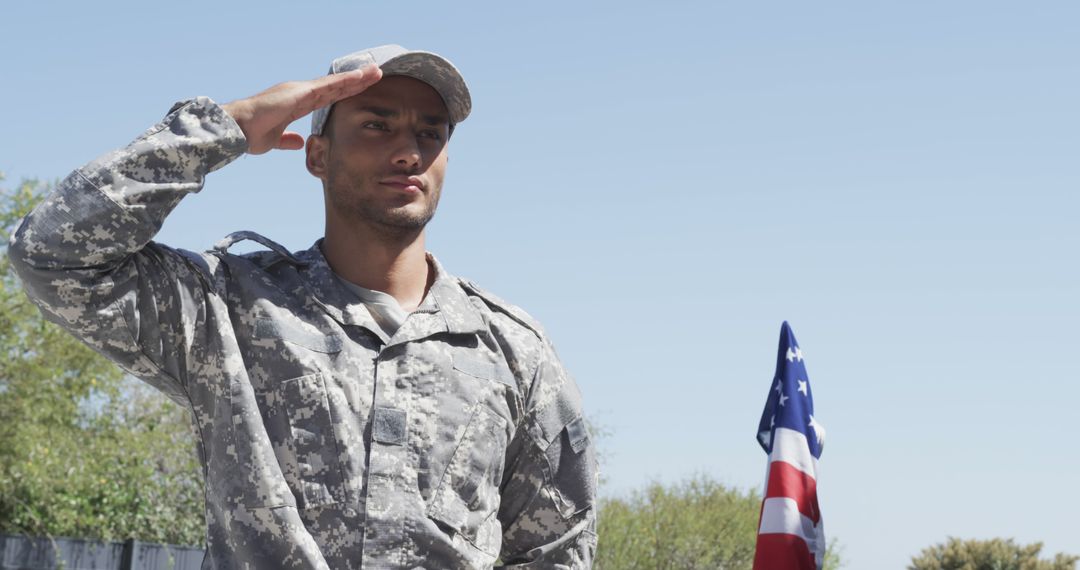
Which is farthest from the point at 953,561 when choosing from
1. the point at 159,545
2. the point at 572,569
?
the point at 572,569

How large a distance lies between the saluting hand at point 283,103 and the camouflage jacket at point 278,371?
0.20 feet

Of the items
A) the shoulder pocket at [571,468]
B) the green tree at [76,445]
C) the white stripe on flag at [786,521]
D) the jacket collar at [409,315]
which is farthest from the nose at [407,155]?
the green tree at [76,445]

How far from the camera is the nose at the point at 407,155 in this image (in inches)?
119

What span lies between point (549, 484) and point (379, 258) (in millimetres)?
711

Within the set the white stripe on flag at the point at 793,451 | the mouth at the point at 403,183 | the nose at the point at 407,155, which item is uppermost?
the white stripe on flag at the point at 793,451

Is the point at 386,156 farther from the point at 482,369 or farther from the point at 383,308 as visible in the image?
the point at 482,369

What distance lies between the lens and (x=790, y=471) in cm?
864

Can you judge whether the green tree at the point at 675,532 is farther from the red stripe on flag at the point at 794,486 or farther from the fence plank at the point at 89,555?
the red stripe on flag at the point at 794,486

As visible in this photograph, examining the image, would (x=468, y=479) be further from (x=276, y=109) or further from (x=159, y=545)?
(x=159, y=545)

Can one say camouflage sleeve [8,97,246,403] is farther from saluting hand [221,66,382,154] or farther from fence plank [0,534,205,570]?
fence plank [0,534,205,570]

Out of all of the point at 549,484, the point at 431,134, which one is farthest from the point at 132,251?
the point at 549,484

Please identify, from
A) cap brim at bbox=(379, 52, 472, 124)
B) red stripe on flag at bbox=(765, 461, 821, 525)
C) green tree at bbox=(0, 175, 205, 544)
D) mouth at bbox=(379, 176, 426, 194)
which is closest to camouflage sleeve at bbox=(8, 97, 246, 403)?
mouth at bbox=(379, 176, 426, 194)

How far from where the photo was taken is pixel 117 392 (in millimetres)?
20172

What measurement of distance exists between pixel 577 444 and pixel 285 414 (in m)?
0.82
